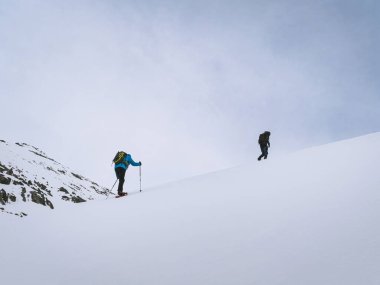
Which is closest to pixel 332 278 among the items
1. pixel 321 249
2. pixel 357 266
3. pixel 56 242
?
pixel 357 266

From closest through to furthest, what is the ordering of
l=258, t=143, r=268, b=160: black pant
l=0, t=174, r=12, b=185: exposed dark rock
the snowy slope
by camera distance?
1. the snowy slope
2. l=0, t=174, r=12, b=185: exposed dark rock
3. l=258, t=143, r=268, b=160: black pant

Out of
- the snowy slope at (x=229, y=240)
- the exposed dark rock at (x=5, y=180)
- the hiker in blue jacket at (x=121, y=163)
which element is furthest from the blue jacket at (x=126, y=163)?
the snowy slope at (x=229, y=240)

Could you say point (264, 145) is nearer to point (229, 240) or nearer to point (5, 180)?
point (5, 180)

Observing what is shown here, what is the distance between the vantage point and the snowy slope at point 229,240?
2.75 meters

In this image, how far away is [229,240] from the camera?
3848 millimetres

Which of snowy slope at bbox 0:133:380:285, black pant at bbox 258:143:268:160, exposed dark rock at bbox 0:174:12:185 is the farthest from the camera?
black pant at bbox 258:143:268:160

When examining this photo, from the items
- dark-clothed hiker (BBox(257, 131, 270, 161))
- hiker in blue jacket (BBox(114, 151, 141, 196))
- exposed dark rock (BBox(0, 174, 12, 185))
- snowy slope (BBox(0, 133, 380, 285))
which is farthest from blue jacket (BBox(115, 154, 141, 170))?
dark-clothed hiker (BBox(257, 131, 270, 161))

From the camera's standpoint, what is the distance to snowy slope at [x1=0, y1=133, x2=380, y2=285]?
2.75 metres

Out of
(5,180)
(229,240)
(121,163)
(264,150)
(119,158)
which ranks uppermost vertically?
(264,150)

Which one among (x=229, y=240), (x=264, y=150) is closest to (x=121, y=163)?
(x=264, y=150)

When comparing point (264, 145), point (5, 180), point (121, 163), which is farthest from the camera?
point (264, 145)

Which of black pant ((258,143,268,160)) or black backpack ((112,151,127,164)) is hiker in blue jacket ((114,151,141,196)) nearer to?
black backpack ((112,151,127,164))

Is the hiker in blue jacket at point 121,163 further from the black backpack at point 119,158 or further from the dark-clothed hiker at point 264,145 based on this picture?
the dark-clothed hiker at point 264,145

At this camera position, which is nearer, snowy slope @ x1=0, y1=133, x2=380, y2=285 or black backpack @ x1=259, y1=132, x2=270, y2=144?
snowy slope @ x1=0, y1=133, x2=380, y2=285
